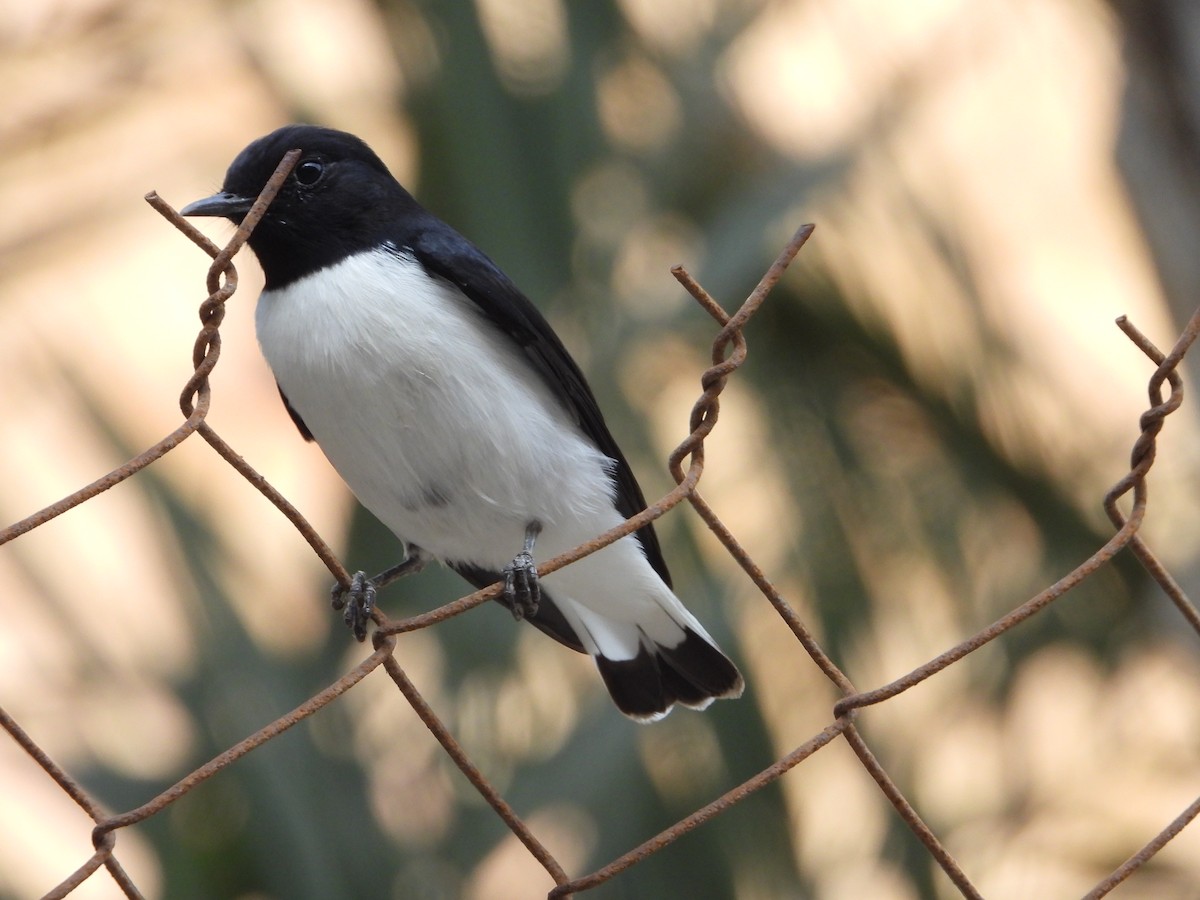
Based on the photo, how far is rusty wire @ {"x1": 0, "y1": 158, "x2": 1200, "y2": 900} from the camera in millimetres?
1208

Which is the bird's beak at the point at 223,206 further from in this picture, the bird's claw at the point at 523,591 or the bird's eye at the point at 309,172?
the bird's claw at the point at 523,591

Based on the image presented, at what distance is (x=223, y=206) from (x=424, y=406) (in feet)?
1.43

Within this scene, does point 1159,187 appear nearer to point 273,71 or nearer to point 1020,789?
point 1020,789

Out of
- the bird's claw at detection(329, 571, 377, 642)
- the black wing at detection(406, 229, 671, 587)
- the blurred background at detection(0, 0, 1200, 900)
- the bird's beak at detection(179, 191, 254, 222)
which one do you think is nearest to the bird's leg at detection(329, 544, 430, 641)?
the bird's claw at detection(329, 571, 377, 642)

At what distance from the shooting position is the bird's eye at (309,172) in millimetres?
2350

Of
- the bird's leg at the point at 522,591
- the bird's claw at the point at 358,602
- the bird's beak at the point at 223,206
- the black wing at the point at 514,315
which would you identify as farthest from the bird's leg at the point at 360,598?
the bird's beak at the point at 223,206

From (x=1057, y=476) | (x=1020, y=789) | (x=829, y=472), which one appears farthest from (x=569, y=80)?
(x=1020, y=789)

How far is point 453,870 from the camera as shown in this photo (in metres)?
3.58

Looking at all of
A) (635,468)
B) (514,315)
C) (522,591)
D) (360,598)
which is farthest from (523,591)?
(635,468)

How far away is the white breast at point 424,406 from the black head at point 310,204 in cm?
6

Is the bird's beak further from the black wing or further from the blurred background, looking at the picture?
the blurred background

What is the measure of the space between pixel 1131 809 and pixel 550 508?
2883mm

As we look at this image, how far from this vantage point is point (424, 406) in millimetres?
2170

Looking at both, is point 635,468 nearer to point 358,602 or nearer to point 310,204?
point 310,204
